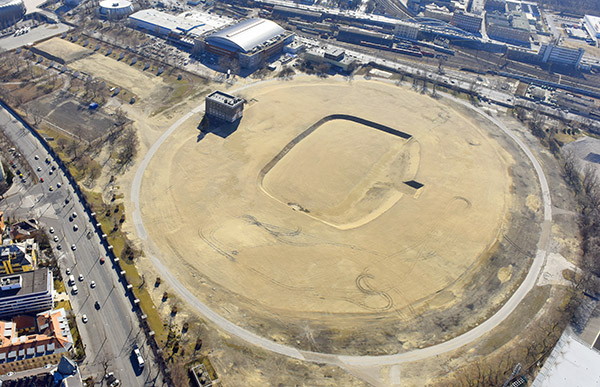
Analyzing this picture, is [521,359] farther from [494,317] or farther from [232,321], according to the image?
[232,321]

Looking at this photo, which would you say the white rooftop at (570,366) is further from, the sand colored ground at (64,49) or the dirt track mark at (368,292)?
the sand colored ground at (64,49)

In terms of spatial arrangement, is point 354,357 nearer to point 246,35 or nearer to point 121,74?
point 121,74

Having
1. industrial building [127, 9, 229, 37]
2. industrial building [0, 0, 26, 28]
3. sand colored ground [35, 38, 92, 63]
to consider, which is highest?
industrial building [127, 9, 229, 37]

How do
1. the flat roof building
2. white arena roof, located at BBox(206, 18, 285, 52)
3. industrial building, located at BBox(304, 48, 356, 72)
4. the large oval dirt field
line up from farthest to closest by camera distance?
industrial building, located at BBox(304, 48, 356, 72)
white arena roof, located at BBox(206, 18, 285, 52)
the large oval dirt field
the flat roof building

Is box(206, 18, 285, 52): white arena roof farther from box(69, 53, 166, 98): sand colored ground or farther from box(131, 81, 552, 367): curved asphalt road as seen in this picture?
box(131, 81, 552, 367): curved asphalt road

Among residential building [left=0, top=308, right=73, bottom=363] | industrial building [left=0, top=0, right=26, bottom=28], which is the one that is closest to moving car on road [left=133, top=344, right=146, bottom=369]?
residential building [left=0, top=308, right=73, bottom=363]

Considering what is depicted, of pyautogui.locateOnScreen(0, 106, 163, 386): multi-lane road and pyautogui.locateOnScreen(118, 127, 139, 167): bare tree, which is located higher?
pyautogui.locateOnScreen(118, 127, 139, 167): bare tree
